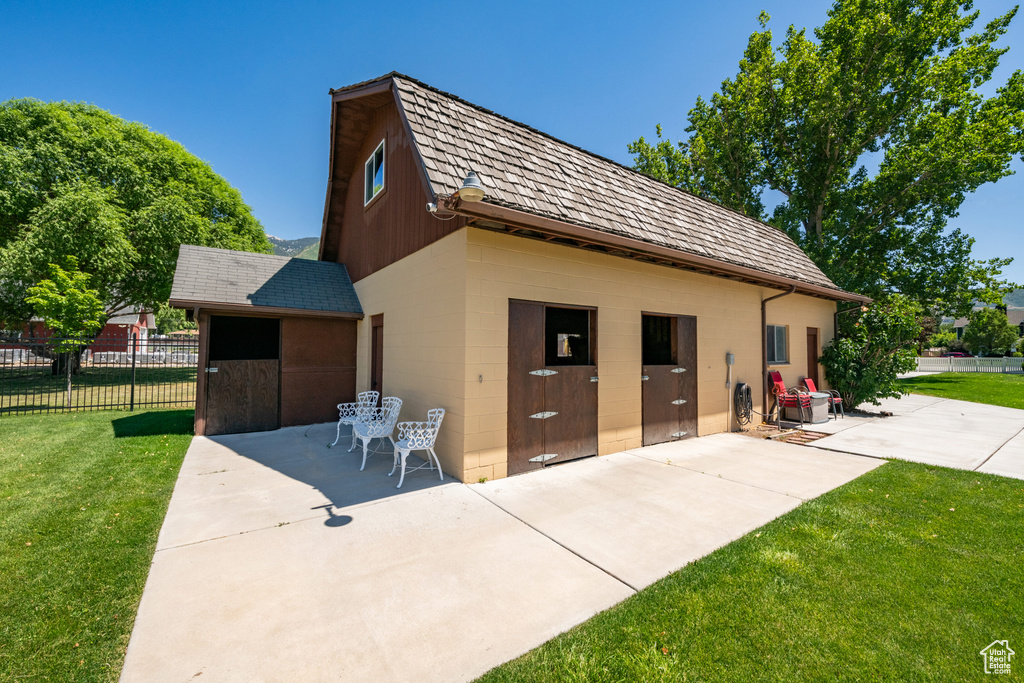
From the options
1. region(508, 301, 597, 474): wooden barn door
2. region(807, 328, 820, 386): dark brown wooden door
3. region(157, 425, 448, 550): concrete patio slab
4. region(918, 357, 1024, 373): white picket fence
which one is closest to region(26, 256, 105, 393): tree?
region(157, 425, 448, 550): concrete patio slab

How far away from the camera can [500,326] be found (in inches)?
215

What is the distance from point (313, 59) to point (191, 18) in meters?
3.17

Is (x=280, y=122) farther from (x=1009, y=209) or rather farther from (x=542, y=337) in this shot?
(x=1009, y=209)

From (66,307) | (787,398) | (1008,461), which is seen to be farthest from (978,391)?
(66,307)

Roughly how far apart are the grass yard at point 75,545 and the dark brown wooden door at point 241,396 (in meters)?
0.99

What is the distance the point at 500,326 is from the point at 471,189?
188 centimetres

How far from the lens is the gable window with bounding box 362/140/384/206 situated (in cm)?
827

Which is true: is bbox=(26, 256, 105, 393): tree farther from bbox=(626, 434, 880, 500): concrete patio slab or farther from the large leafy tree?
bbox=(626, 434, 880, 500): concrete patio slab

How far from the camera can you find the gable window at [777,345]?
396 inches

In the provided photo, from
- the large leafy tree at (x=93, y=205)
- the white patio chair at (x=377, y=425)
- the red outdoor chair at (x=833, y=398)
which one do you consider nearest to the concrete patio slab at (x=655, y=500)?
the white patio chair at (x=377, y=425)

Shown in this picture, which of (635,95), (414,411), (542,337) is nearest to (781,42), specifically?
(635,95)

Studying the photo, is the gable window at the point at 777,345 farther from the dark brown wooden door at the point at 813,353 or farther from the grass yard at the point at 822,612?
the grass yard at the point at 822,612

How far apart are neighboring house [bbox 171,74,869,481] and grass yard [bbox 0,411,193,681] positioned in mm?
2267

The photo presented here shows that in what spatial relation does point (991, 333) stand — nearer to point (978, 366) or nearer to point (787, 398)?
point (978, 366)
